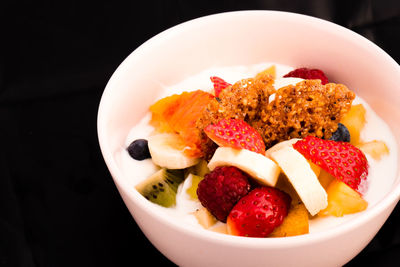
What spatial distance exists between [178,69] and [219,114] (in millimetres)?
375

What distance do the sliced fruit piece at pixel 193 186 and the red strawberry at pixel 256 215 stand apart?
0.48 feet

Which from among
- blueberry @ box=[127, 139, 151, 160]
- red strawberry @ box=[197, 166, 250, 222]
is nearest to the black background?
blueberry @ box=[127, 139, 151, 160]

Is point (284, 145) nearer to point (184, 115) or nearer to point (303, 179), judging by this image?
point (303, 179)

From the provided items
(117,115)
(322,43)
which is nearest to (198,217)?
(117,115)

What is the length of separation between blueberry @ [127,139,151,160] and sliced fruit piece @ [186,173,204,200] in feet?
0.42

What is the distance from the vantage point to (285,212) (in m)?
1.21

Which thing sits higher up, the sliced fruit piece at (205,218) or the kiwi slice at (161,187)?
the sliced fruit piece at (205,218)

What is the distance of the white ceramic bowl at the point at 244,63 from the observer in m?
1.13

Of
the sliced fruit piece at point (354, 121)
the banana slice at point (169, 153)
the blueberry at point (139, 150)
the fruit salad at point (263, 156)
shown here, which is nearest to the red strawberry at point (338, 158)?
the fruit salad at point (263, 156)

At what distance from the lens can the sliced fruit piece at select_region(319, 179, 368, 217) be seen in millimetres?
1218

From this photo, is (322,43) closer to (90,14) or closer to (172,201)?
(172,201)

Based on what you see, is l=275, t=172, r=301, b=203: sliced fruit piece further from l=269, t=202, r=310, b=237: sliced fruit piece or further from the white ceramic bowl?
the white ceramic bowl

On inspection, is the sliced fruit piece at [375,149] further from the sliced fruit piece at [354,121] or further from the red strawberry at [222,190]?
the red strawberry at [222,190]

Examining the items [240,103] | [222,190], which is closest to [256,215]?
[222,190]
